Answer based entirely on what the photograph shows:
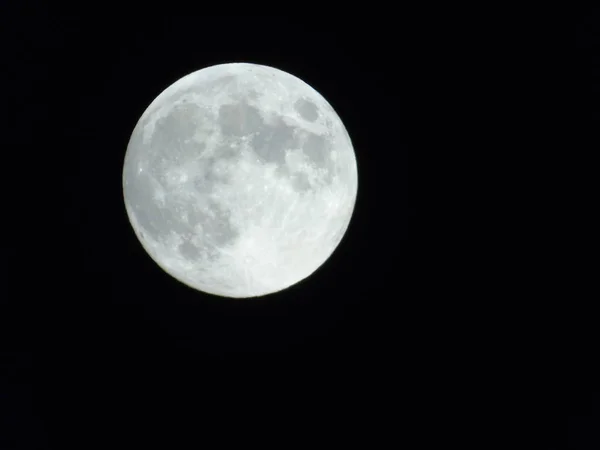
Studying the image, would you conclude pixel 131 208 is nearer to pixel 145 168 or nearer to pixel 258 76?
pixel 145 168

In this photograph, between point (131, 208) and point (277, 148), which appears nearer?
point (277, 148)

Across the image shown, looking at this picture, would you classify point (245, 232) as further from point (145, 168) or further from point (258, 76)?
point (258, 76)

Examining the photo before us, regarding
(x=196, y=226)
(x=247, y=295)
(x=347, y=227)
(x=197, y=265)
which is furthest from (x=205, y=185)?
(x=347, y=227)

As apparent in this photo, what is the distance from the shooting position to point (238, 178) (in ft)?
16.3

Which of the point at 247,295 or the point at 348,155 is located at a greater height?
the point at 348,155

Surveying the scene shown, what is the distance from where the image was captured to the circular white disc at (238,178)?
5008 mm

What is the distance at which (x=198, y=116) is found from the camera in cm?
509

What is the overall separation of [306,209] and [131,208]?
1533 mm

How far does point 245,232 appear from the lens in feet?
16.8

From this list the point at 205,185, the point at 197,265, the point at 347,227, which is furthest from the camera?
the point at 347,227

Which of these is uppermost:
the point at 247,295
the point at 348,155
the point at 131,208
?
the point at 348,155

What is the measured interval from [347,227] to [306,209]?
1.01 m

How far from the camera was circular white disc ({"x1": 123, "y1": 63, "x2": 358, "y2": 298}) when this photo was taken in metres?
5.01

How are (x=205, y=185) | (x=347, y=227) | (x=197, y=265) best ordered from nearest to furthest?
(x=205, y=185) < (x=197, y=265) < (x=347, y=227)
